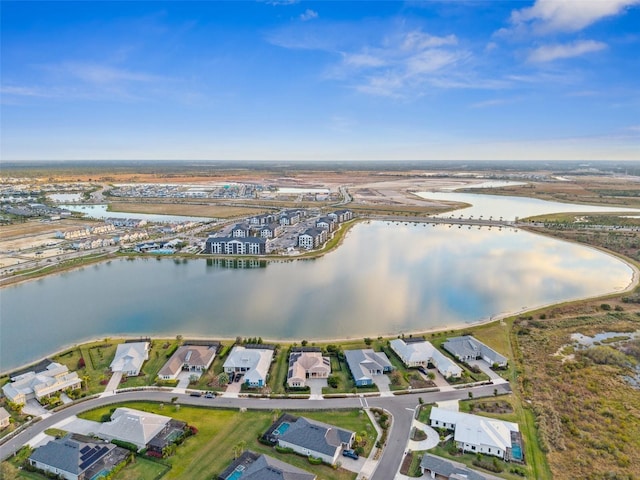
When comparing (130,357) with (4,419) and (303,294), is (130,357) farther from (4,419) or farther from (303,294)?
(303,294)

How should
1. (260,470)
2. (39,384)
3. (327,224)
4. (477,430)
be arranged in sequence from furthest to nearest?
1. (327,224)
2. (39,384)
3. (477,430)
4. (260,470)

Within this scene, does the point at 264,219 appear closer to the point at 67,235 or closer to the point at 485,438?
the point at 67,235

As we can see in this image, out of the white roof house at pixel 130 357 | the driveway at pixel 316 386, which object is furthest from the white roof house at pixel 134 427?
the driveway at pixel 316 386

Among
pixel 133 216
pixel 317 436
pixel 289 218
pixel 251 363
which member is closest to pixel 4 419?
pixel 251 363

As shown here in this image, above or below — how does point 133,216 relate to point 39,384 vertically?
above

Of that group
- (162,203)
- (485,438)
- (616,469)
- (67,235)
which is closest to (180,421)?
(485,438)

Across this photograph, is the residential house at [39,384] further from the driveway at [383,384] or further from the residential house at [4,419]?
the driveway at [383,384]
